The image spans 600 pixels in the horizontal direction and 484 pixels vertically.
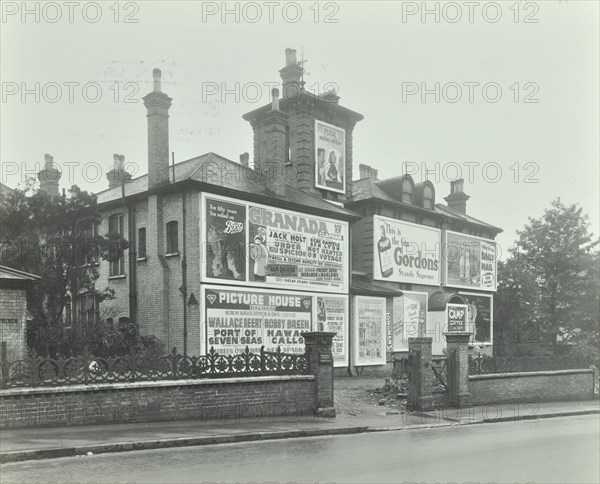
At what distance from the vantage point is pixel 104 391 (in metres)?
11.9

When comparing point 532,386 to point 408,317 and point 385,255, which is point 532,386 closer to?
point 408,317

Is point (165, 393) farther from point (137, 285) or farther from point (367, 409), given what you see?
point (137, 285)

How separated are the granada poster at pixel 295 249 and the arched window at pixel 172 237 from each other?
2.81 meters

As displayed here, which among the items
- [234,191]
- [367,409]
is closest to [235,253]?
[234,191]

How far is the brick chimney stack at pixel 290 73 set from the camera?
98.9 feet

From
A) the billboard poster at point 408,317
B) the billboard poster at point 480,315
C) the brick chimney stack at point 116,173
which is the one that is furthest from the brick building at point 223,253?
the billboard poster at point 480,315

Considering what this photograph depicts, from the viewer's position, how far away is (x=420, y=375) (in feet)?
51.9

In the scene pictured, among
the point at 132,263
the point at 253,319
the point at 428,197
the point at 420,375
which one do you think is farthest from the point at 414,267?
the point at 420,375

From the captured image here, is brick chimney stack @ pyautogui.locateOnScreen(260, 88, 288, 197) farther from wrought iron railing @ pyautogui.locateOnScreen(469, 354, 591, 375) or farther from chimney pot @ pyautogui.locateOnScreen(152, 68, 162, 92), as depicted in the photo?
wrought iron railing @ pyautogui.locateOnScreen(469, 354, 591, 375)

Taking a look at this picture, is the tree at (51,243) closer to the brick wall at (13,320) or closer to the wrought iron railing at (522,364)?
the brick wall at (13,320)

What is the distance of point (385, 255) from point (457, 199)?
13.9m

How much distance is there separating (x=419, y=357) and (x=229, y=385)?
541cm

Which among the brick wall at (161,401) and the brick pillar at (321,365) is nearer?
the brick wall at (161,401)

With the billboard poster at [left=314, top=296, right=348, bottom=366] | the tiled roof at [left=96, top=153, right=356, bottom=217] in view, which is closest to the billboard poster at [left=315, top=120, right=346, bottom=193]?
the tiled roof at [left=96, top=153, right=356, bottom=217]
